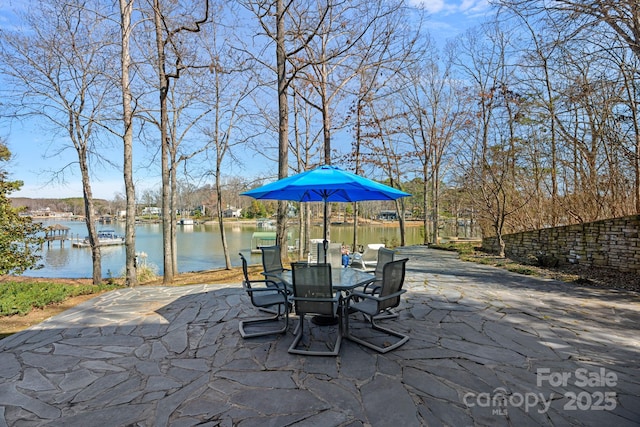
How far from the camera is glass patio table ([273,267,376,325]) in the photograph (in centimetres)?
308

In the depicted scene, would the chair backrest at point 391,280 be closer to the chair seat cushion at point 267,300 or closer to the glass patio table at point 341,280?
the glass patio table at point 341,280

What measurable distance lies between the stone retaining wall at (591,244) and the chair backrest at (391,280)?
5792 mm

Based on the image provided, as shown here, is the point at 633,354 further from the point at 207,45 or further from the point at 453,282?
the point at 207,45

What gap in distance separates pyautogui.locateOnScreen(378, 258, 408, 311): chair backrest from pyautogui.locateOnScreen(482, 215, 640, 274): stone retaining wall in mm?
5792

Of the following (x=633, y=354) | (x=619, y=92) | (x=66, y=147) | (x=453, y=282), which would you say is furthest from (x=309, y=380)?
(x=66, y=147)

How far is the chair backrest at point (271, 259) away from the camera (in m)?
4.04

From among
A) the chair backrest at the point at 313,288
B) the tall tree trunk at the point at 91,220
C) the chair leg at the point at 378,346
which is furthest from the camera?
the tall tree trunk at the point at 91,220

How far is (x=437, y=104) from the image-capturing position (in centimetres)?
1442

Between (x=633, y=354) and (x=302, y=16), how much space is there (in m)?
8.16

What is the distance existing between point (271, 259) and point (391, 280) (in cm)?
177

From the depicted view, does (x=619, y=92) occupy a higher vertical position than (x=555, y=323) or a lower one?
higher

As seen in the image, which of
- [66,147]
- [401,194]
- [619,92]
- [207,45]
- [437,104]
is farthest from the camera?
[437,104]

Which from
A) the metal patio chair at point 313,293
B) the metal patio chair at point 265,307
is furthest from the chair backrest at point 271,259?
the metal patio chair at point 313,293

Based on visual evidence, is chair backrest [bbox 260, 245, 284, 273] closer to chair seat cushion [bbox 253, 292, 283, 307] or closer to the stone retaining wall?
chair seat cushion [bbox 253, 292, 283, 307]
